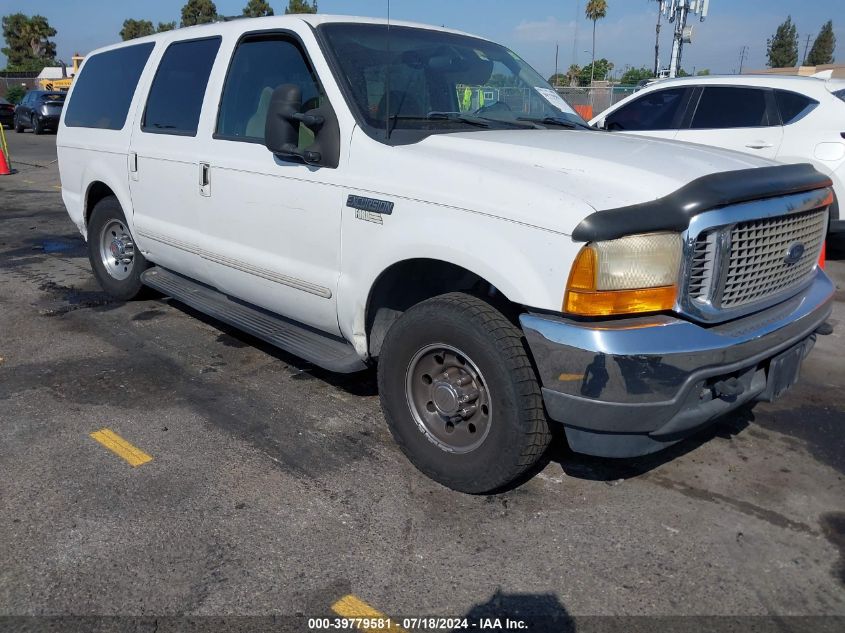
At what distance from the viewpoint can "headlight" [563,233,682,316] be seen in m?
2.57

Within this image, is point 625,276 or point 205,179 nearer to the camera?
point 625,276

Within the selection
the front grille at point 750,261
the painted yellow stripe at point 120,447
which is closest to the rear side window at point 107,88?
the painted yellow stripe at point 120,447

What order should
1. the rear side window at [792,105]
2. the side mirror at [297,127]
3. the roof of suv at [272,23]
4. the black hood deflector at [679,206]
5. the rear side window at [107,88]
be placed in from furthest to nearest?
the rear side window at [792,105]
the rear side window at [107,88]
the roof of suv at [272,23]
the side mirror at [297,127]
the black hood deflector at [679,206]

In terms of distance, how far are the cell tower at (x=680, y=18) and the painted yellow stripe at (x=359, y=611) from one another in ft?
79.7

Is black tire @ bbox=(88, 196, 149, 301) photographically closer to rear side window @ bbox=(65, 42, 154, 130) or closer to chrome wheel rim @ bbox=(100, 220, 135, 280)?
chrome wheel rim @ bbox=(100, 220, 135, 280)

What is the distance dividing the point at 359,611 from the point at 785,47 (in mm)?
97018

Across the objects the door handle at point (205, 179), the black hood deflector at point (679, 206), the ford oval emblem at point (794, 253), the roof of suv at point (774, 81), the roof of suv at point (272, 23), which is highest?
the roof of suv at point (272, 23)

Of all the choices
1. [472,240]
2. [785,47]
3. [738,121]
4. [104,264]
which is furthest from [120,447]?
[785,47]

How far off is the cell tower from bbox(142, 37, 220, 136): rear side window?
2180cm

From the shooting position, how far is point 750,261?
2869 mm

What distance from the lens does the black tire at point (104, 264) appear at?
5676 millimetres

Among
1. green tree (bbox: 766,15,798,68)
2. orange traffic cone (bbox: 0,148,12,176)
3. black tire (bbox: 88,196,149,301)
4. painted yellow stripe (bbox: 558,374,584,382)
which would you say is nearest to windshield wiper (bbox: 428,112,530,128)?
painted yellow stripe (bbox: 558,374,584,382)

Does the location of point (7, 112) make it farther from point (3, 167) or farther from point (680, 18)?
point (680, 18)

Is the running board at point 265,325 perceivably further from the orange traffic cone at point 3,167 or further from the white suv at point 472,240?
the orange traffic cone at point 3,167
